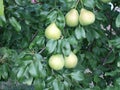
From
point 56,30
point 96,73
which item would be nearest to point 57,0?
point 56,30

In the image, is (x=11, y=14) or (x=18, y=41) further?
(x=18, y=41)

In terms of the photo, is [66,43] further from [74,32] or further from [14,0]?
[14,0]

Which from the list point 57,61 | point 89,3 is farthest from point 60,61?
point 89,3

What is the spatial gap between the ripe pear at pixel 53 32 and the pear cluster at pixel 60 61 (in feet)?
0.33

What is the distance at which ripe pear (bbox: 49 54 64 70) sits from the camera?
62.4 inches

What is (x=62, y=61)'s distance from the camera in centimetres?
161

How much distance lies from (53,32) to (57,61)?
0.14 meters

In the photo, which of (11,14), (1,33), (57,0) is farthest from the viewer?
(1,33)

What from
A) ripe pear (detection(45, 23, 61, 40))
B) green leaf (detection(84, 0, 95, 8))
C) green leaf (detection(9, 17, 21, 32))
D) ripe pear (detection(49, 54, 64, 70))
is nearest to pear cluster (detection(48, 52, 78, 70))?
ripe pear (detection(49, 54, 64, 70))

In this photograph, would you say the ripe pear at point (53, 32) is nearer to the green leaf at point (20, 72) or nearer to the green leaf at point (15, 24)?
the green leaf at point (20, 72)

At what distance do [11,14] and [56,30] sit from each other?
0.57 m

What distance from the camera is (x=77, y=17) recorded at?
1.56m

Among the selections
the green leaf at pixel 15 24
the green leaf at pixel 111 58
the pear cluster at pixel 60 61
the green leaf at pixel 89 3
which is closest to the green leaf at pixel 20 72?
the pear cluster at pixel 60 61

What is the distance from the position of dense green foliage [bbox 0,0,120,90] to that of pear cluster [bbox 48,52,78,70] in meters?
0.03
